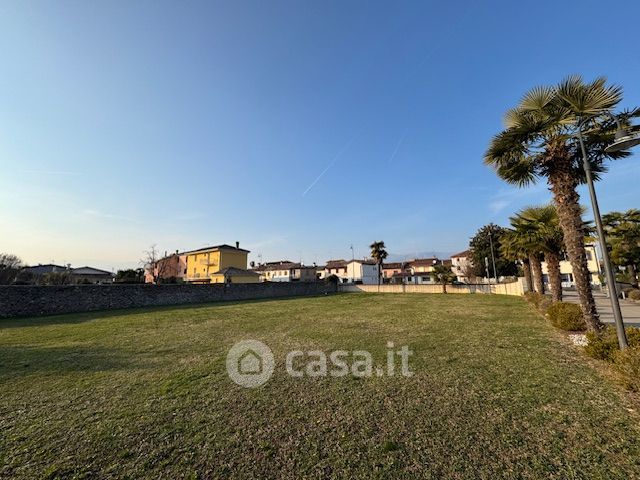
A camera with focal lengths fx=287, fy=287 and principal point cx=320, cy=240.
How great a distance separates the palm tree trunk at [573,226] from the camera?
322 inches

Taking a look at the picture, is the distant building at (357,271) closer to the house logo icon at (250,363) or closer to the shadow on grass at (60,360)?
the house logo icon at (250,363)

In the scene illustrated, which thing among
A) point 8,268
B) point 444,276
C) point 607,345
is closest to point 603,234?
point 607,345

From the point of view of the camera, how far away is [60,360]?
7672mm

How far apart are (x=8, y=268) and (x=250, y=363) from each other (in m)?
39.1

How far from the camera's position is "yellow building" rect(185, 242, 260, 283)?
47.0m


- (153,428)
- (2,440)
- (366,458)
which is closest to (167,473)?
(153,428)

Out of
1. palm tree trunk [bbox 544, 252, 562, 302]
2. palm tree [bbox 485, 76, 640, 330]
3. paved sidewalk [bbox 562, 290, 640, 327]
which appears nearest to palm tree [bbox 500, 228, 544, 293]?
palm tree trunk [bbox 544, 252, 562, 302]

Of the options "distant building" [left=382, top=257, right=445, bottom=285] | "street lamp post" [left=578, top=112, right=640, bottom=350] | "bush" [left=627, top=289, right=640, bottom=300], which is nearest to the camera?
"street lamp post" [left=578, top=112, right=640, bottom=350]

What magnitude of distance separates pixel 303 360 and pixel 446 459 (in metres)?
4.54

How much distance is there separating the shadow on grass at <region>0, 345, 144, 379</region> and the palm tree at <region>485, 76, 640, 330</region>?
1223cm

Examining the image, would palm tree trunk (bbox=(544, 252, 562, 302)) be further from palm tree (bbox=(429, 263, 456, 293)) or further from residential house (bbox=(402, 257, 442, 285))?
residential house (bbox=(402, 257, 442, 285))

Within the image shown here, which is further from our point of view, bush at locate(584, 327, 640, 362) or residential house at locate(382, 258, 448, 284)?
residential house at locate(382, 258, 448, 284)

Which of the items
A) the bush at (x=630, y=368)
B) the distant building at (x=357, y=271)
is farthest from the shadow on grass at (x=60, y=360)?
the distant building at (x=357, y=271)

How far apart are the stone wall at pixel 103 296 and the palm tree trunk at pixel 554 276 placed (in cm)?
2519
